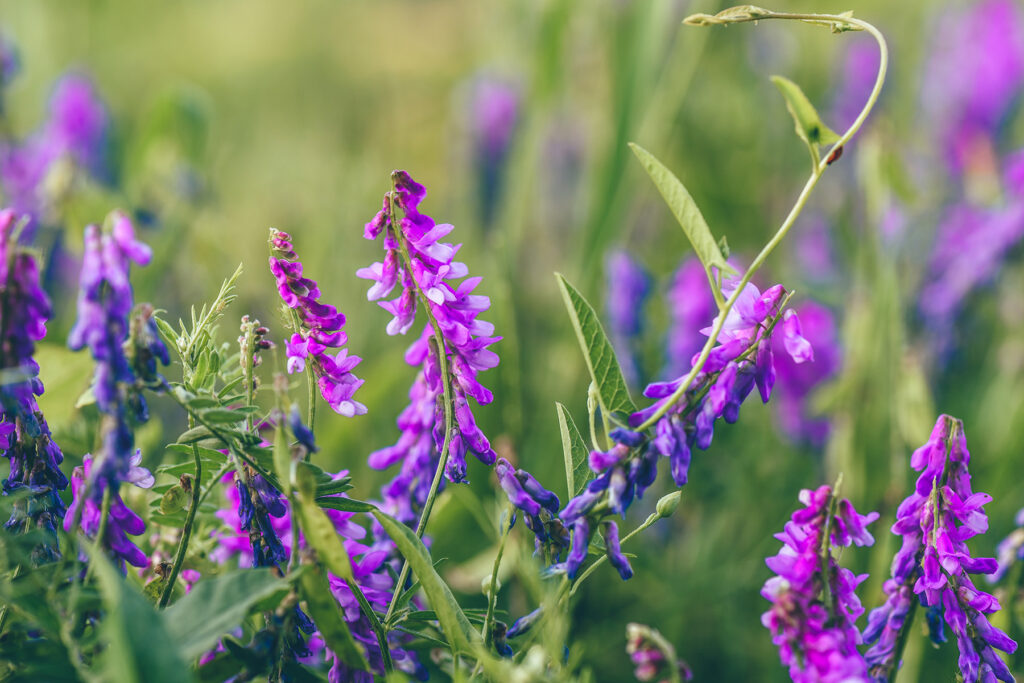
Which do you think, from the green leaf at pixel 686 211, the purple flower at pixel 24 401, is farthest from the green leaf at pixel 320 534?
the green leaf at pixel 686 211

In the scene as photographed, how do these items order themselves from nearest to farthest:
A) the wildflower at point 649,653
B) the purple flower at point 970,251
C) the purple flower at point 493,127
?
the wildflower at point 649,653
the purple flower at point 970,251
the purple flower at point 493,127

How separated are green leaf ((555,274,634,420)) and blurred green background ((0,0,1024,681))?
220 millimetres

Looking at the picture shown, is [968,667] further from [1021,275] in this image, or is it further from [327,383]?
[1021,275]

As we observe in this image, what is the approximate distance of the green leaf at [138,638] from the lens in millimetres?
380

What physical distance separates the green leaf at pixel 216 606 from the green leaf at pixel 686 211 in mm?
281

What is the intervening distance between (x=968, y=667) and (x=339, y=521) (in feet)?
1.21

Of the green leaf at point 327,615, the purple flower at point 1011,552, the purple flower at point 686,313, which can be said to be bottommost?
the purple flower at point 686,313

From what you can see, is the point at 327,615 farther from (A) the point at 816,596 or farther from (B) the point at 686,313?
(B) the point at 686,313

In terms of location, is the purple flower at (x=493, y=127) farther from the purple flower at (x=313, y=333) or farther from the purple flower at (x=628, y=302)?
the purple flower at (x=313, y=333)

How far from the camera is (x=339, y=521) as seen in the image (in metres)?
0.58

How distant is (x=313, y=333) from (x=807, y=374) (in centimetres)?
112

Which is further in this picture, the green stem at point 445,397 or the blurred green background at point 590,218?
the blurred green background at point 590,218

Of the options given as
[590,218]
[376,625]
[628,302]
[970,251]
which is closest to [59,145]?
[590,218]

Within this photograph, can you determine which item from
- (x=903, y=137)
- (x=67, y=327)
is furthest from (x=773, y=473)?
(x=903, y=137)
